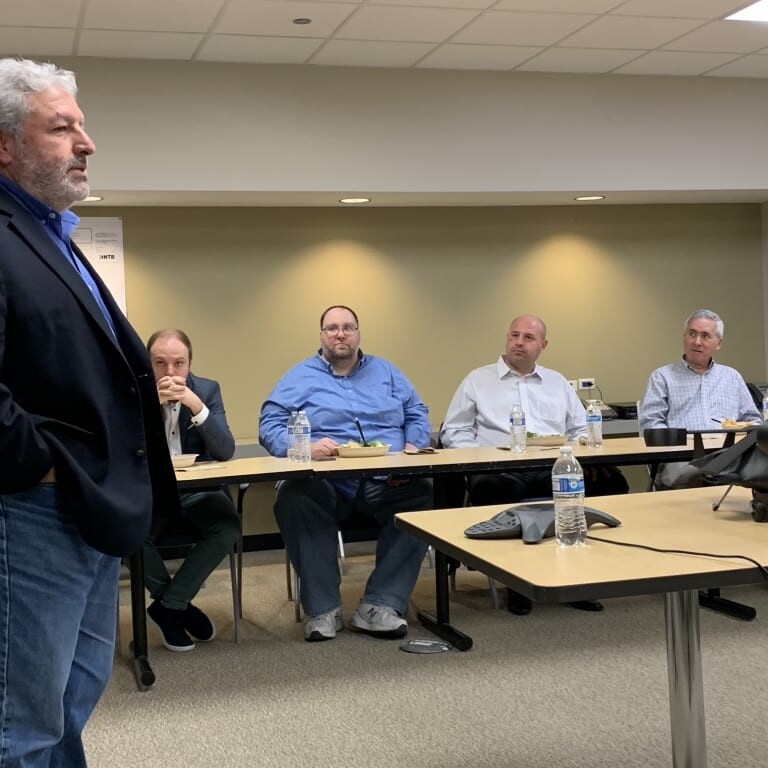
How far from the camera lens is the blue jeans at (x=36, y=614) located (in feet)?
5.44

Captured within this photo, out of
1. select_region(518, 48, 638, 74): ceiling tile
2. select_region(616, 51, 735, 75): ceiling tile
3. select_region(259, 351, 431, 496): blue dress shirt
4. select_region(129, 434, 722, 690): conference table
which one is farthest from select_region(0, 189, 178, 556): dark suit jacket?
select_region(616, 51, 735, 75): ceiling tile

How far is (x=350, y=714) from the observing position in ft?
10.6

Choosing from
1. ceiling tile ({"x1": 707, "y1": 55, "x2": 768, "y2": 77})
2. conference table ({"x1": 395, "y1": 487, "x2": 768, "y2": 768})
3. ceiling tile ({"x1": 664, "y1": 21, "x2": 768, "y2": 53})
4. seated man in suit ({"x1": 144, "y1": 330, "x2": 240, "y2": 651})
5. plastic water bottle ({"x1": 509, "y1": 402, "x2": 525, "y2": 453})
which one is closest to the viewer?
conference table ({"x1": 395, "y1": 487, "x2": 768, "y2": 768})

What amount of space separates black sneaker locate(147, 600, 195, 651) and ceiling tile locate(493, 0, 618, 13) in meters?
3.09

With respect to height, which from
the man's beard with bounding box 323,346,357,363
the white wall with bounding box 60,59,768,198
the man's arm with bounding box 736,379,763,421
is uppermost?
the white wall with bounding box 60,59,768,198

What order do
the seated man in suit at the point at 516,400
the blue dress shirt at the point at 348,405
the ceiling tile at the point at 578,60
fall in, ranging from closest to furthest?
1. the blue dress shirt at the point at 348,405
2. the seated man in suit at the point at 516,400
3. the ceiling tile at the point at 578,60

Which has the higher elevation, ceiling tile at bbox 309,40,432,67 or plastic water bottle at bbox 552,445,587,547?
ceiling tile at bbox 309,40,432,67

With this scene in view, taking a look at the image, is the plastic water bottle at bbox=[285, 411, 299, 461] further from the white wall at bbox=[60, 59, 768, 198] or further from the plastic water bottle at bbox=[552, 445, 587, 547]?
the plastic water bottle at bbox=[552, 445, 587, 547]

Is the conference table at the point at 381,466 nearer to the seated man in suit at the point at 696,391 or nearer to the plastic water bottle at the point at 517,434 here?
the plastic water bottle at the point at 517,434

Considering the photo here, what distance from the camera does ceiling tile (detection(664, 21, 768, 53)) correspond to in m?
5.36

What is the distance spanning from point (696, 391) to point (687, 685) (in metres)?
3.30

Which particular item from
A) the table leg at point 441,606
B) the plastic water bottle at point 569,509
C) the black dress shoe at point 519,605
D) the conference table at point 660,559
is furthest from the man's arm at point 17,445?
the black dress shoe at point 519,605

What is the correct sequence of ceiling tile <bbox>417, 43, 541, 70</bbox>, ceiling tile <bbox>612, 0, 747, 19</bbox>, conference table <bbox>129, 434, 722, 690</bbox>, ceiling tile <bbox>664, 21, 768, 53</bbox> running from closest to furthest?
conference table <bbox>129, 434, 722, 690</bbox> → ceiling tile <bbox>612, 0, 747, 19</bbox> → ceiling tile <bbox>664, 21, 768, 53</bbox> → ceiling tile <bbox>417, 43, 541, 70</bbox>

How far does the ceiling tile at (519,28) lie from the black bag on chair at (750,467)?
11.0 ft
